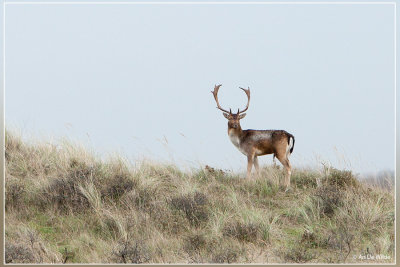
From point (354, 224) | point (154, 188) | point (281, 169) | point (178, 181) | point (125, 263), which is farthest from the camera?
point (281, 169)

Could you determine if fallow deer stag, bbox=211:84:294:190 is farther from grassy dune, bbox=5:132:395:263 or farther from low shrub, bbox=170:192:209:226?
low shrub, bbox=170:192:209:226

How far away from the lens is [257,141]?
13.7 meters

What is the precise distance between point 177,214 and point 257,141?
10.1 ft

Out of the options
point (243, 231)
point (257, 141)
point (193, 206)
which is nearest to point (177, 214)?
point (193, 206)

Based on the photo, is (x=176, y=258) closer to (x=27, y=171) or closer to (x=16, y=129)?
(x=27, y=171)

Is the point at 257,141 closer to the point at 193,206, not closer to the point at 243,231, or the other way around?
the point at 193,206

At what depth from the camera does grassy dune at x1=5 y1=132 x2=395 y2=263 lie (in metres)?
9.91

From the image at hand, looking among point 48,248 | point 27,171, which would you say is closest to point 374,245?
point 48,248

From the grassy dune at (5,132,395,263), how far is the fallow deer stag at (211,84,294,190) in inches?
17.4

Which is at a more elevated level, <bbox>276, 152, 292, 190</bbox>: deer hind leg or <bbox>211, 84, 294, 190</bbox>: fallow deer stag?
<bbox>211, 84, 294, 190</bbox>: fallow deer stag

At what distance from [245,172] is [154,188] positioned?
2.45 m

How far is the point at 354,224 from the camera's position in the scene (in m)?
11.5

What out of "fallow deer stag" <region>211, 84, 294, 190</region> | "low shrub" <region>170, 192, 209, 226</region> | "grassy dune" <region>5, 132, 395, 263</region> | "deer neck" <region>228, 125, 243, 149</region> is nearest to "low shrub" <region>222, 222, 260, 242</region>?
"grassy dune" <region>5, 132, 395, 263</region>

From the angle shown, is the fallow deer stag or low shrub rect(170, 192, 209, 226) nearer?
low shrub rect(170, 192, 209, 226)
